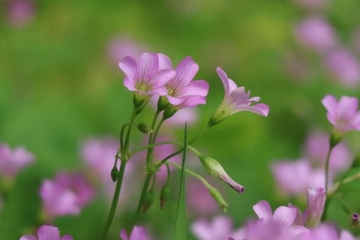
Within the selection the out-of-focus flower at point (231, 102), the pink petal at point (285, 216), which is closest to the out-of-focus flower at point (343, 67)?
the out-of-focus flower at point (231, 102)

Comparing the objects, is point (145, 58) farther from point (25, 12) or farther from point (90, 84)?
point (25, 12)

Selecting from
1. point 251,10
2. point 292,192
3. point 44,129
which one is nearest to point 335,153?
point 292,192

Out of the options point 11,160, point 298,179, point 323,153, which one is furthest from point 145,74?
point 323,153

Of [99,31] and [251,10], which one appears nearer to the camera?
[99,31]

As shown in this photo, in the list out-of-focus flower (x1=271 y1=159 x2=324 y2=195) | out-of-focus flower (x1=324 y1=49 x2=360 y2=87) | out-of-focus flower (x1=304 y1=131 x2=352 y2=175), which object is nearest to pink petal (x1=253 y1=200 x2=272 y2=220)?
out-of-focus flower (x1=271 y1=159 x2=324 y2=195)

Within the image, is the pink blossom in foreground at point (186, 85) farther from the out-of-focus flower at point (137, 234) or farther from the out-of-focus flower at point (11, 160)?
the out-of-focus flower at point (11, 160)

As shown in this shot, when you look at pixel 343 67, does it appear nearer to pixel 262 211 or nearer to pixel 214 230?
pixel 214 230
